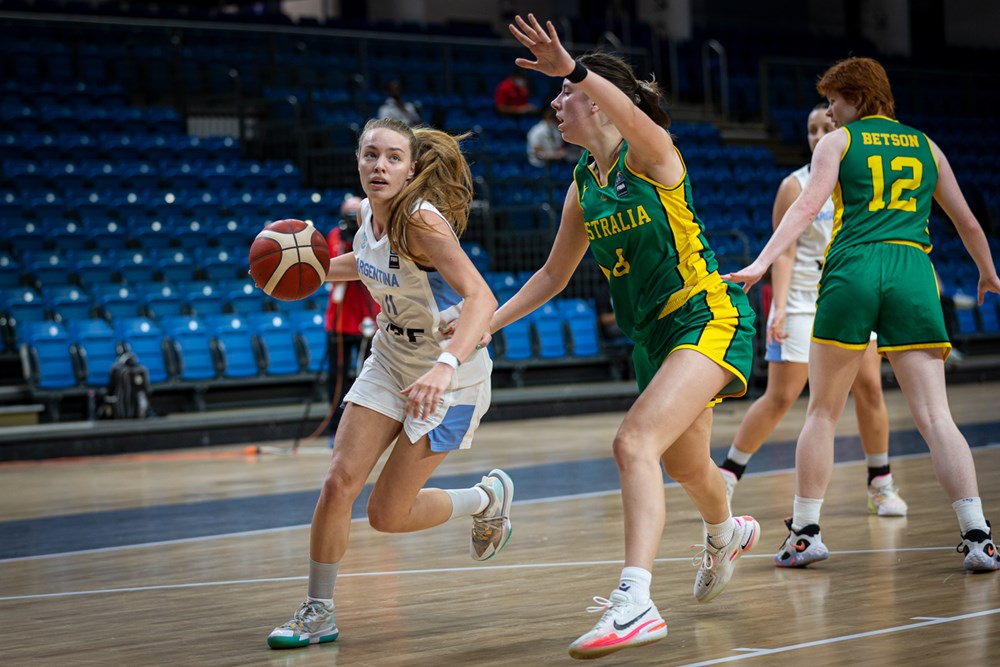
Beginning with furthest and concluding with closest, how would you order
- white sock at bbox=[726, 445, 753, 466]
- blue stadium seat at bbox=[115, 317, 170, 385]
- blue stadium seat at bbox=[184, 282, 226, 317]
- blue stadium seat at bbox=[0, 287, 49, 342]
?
blue stadium seat at bbox=[184, 282, 226, 317]
blue stadium seat at bbox=[0, 287, 49, 342]
blue stadium seat at bbox=[115, 317, 170, 385]
white sock at bbox=[726, 445, 753, 466]

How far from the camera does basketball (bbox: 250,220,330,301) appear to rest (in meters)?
4.38

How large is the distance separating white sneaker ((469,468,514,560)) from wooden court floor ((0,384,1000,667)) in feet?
0.52

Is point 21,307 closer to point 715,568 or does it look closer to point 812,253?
point 812,253

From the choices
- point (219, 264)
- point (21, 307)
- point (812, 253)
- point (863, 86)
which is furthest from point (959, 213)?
point (219, 264)

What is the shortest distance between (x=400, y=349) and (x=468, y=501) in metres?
0.73

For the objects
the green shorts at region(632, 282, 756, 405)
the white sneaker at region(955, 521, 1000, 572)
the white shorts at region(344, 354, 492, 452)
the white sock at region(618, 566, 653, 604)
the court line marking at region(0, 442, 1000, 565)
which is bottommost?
the court line marking at region(0, 442, 1000, 565)

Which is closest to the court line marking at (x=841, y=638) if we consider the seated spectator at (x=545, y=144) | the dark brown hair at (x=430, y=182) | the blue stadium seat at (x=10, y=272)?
the dark brown hair at (x=430, y=182)

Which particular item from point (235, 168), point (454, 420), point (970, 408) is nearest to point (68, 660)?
point (454, 420)

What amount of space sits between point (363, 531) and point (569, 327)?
26.6ft

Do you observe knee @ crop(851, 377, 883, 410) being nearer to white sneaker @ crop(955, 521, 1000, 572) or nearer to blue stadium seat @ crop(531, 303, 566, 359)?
white sneaker @ crop(955, 521, 1000, 572)

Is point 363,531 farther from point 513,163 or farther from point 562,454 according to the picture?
point 513,163

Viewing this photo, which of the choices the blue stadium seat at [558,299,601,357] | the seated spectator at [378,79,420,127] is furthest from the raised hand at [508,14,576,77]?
the seated spectator at [378,79,420,127]

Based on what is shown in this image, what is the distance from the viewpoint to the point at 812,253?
21.7 ft

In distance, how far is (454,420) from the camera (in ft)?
13.8
